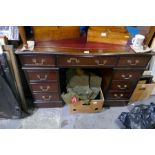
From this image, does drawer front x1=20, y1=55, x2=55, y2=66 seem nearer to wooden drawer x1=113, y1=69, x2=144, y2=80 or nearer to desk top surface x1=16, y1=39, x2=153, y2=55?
desk top surface x1=16, y1=39, x2=153, y2=55

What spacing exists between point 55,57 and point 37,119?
815 mm

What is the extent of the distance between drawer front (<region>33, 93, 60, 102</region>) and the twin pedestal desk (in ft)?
0.04

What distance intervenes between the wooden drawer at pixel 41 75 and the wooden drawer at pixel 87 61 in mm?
150

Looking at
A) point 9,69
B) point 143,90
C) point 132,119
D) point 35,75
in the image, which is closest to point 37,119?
point 35,75

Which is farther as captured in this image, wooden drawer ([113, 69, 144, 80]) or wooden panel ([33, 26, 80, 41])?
wooden drawer ([113, 69, 144, 80])

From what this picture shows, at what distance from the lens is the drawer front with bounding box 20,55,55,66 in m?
1.34

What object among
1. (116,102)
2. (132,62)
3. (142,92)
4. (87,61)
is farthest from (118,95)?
(87,61)

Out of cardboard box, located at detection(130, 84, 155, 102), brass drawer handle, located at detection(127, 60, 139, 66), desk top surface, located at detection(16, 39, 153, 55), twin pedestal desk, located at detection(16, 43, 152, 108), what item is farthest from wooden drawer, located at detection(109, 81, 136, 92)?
desk top surface, located at detection(16, 39, 153, 55)

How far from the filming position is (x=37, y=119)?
1757mm

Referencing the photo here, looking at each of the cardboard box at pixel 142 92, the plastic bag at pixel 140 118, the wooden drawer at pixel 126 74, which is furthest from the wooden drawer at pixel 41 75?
the cardboard box at pixel 142 92

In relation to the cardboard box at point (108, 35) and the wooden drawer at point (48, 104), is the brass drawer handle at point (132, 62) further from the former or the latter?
the wooden drawer at point (48, 104)

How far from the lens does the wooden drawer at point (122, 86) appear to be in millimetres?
1648
